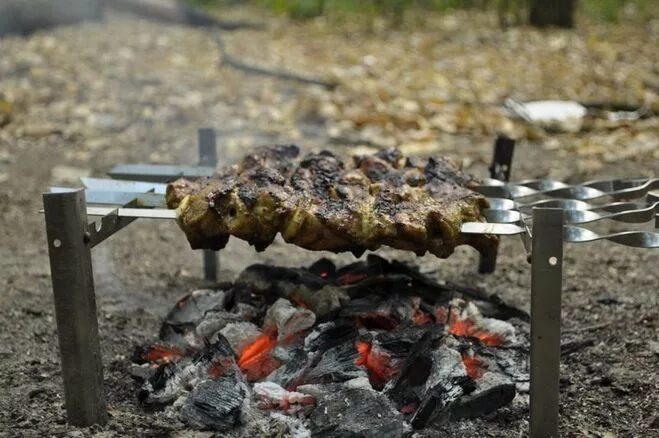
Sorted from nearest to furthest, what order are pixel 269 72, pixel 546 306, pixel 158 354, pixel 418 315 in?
1. pixel 546 306
2. pixel 158 354
3. pixel 418 315
4. pixel 269 72

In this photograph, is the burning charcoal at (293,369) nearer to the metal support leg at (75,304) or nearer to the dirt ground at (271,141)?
the dirt ground at (271,141)

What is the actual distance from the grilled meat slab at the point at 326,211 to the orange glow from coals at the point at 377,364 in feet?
1.44

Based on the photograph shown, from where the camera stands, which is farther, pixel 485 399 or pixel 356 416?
pixel 485 399

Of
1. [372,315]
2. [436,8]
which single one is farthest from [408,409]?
[436,8]

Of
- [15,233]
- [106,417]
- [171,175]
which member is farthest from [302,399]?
[15,233]

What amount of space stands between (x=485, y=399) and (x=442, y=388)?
188 millimetres

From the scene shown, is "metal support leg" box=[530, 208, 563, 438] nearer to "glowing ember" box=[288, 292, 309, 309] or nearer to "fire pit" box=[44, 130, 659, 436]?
"fire pit" box=[44, 130, 659, 436]

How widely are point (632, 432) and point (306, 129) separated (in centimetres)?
554

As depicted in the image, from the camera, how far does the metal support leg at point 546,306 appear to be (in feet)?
9.03

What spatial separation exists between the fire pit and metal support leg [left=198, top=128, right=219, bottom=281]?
0.52 m

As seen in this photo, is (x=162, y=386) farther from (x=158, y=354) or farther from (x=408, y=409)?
(x=408, y=409)

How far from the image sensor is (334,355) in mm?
3387

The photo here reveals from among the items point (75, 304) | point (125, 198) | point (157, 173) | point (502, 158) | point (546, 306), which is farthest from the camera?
point (502, 158)

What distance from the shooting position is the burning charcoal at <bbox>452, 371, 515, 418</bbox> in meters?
3.16
